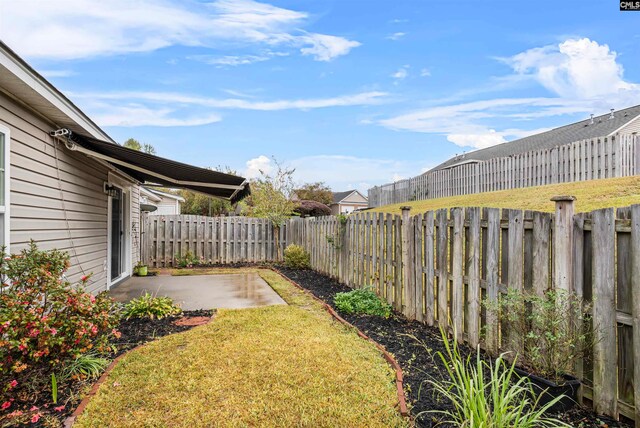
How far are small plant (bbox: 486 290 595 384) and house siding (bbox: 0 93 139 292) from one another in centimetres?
493

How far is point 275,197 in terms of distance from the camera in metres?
14.2

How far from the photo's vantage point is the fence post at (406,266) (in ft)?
16.4

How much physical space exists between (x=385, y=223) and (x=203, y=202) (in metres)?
25.4

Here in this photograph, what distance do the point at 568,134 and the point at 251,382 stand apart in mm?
20153

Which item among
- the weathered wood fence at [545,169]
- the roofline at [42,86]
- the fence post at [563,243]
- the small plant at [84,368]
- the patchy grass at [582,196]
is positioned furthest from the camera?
the weathered wood fence at [545,169]

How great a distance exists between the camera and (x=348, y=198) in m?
49.6

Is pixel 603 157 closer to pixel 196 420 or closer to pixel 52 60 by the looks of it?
pixel 196 420

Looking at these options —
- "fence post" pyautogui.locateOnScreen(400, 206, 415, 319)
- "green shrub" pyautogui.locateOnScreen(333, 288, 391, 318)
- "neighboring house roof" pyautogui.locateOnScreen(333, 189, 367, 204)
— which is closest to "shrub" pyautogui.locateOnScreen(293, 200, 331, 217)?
"neighboring house roof" pyautogui.locateOnScreen(333, 189, 367, 204)

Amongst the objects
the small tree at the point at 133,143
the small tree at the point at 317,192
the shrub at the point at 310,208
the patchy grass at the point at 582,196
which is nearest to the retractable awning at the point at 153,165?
the patchy grass at the point at 582,196

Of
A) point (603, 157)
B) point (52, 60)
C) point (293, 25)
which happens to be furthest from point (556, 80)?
point (52, 60)

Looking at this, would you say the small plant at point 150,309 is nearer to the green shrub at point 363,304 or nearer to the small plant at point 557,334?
the green shrub at point 363,304

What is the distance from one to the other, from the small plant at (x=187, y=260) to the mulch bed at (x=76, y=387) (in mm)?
7052

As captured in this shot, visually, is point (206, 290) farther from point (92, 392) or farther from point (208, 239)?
point (208, 239)

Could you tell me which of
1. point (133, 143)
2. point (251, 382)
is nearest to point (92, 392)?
point (251, 382)
